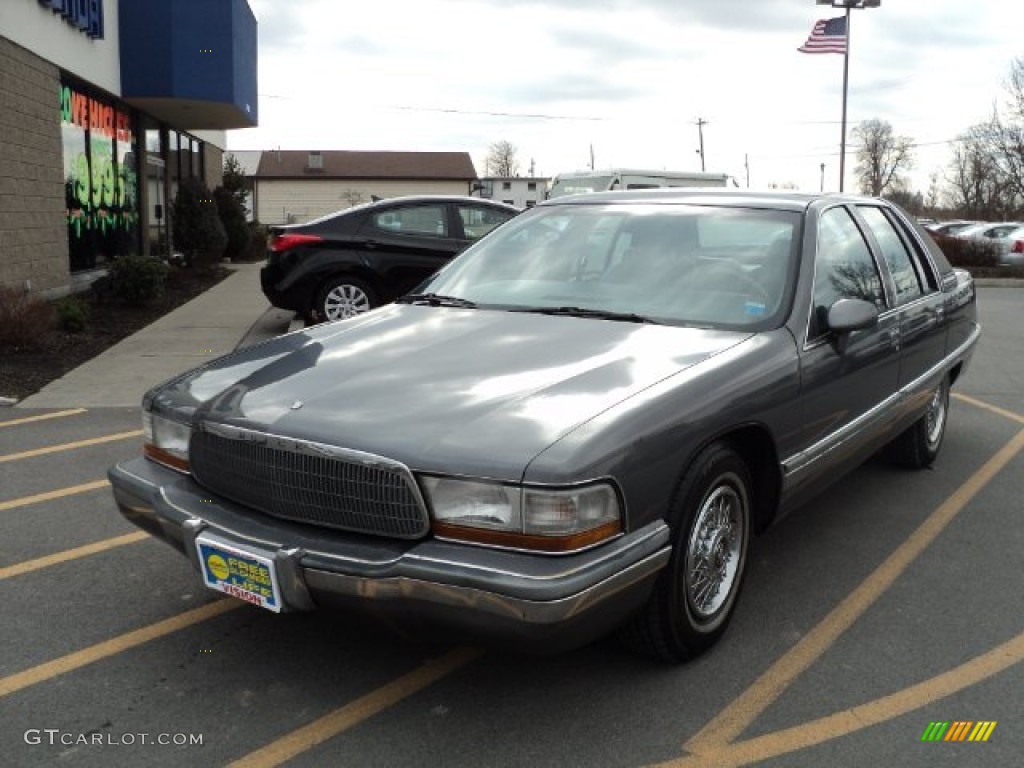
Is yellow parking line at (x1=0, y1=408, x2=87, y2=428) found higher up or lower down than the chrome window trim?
lower down

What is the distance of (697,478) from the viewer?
10.3ft

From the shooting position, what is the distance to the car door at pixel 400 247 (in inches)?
411

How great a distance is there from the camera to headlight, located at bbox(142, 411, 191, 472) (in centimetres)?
346

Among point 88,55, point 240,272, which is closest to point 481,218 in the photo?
point 88,55

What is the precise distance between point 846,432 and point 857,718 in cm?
145

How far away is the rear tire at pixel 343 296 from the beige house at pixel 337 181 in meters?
61.5

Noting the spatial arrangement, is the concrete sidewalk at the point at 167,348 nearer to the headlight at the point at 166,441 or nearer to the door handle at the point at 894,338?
the headlight at the point at 166,441

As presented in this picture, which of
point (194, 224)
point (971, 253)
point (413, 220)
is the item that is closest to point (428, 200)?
point (413, 220)

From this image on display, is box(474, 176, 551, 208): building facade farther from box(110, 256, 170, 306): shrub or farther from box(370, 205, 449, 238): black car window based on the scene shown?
box(370, 205, 449, 238): black car window

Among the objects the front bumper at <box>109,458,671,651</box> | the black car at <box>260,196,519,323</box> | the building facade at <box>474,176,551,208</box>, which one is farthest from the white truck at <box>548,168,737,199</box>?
the building facade at <box>474,176,551,208</box>

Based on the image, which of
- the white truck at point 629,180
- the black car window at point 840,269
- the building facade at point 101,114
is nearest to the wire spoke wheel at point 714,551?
the black car window at point 840,269

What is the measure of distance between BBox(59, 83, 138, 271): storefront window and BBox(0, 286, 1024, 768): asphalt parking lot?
10855mm

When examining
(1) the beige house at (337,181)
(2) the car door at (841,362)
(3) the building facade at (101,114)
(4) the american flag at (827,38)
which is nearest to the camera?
(2) the car door at (841,362)

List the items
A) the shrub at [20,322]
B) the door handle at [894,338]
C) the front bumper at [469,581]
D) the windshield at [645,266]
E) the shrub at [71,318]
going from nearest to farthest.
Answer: the front bumper at [469,581] < the windshield at [645,266] < the door handle at [894,338] < the shrub at [20,322] < the shrub at [71,318]
